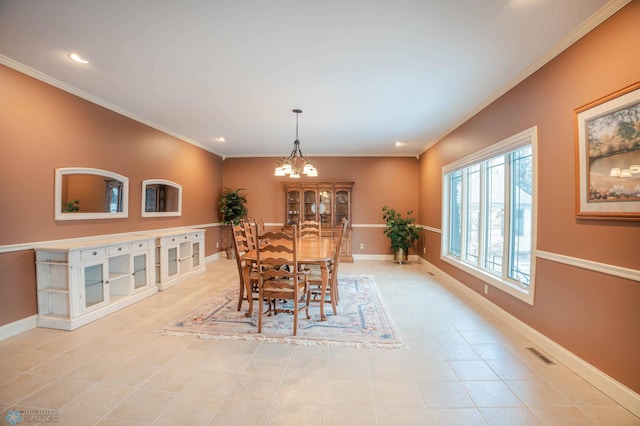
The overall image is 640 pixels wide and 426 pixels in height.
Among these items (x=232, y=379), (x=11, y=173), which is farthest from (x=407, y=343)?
(x=11, y=173)

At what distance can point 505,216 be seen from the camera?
125 inches

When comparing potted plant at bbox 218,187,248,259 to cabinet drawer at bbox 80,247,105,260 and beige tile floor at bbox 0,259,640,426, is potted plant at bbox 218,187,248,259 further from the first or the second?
beige tile floor at bbox 0,259,640,426

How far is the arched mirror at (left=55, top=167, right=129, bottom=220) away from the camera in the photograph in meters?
3.12

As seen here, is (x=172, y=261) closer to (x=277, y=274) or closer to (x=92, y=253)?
(x=92, y=253)

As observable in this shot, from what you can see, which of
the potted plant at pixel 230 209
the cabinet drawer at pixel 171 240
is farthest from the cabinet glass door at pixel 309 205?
the cabinet drawer at pixel 171 240

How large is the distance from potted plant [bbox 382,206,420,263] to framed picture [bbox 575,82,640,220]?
4.08 m

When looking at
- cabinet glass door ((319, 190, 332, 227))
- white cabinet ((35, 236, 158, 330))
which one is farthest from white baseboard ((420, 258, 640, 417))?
white cabinet ((35, 236, 158, 330))

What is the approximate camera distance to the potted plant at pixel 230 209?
21.5 ft

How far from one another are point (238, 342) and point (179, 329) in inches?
28.5

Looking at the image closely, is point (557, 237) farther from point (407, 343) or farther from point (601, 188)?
point (407, 343)

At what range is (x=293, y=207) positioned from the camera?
6.77 metres

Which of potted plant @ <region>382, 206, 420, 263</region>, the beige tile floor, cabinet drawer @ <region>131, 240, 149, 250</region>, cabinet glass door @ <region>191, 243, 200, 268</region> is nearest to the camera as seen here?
the beige tile floor

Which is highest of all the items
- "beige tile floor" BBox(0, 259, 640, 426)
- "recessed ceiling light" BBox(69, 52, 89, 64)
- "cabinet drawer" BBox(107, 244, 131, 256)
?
"recessed ceiling light" BBox(69, 52, 89, 64)

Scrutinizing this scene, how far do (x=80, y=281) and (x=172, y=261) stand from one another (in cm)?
155
